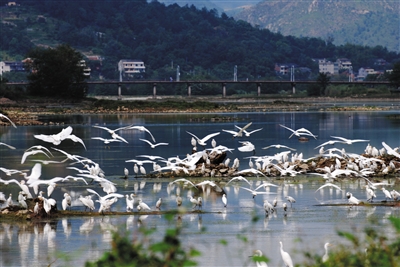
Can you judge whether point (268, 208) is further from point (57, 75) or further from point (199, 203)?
point (57, 75)

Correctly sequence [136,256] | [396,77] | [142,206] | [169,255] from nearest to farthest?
1. [169,255]
2. [136,256]
3. [142,206]
4. [396,77]

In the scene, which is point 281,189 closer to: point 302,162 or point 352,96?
point 302,162

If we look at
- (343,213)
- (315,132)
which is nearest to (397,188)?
(343,213)

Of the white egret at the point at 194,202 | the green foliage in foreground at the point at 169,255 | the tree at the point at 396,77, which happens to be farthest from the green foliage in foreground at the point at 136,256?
the tree at the point at 396,77

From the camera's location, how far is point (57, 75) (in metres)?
98.4

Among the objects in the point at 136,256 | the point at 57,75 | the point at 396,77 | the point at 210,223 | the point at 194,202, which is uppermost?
the point at 57,75

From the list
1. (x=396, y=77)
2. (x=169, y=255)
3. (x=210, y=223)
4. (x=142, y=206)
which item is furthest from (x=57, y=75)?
(x=169, y=255)

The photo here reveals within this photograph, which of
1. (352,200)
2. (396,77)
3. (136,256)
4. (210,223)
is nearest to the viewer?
(136,256)

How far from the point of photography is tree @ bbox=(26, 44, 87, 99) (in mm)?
99312

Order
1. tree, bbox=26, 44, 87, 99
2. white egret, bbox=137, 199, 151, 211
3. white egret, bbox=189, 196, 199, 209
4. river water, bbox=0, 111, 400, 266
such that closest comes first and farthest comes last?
river water, bbox=0, 111, 400, 266
white egret, bbox=189, 196, 199, 209
white egret, bbox=137, 199, 151, 211
tree, bbox=26, 44, 87, 99

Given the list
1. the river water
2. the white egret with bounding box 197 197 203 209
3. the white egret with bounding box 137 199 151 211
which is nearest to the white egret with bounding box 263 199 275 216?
the river water

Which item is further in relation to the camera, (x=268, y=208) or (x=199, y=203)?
(x=199, y=203)

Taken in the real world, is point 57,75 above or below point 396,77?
above

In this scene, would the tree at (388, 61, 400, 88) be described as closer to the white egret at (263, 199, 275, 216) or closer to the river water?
the river water
